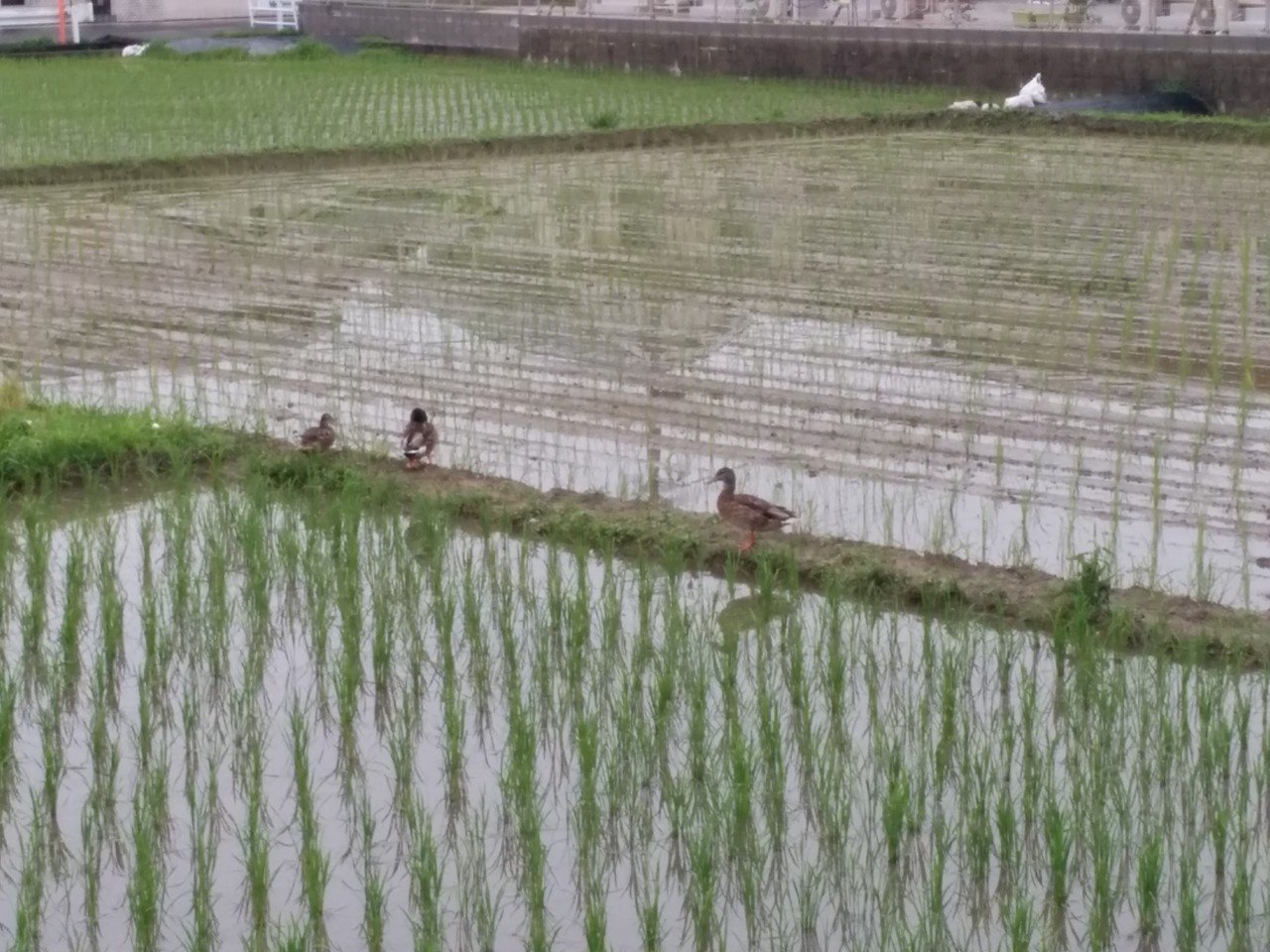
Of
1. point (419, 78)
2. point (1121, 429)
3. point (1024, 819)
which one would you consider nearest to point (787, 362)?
point (1121, 429)

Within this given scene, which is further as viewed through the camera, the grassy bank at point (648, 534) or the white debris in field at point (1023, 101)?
the white debris in field at point (1023, 101)

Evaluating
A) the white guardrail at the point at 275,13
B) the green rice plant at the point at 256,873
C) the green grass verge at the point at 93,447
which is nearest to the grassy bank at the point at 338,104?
the white guardrail at the point at 275,13

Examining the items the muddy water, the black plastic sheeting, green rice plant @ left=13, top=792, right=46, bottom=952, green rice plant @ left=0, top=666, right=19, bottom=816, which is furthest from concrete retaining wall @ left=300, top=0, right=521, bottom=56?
green rice plant @ left=13, top=792, right=46, bottom=952

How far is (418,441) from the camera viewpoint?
6.35 metres

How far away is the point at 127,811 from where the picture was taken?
13.3 feet

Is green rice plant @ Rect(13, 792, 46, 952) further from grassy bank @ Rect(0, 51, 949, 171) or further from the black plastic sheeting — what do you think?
the black plastic sheeting

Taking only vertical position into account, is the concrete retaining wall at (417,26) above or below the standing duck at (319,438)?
above

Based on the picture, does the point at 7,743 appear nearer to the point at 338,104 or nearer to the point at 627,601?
the point at 627,601

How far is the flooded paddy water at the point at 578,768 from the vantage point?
3596mm

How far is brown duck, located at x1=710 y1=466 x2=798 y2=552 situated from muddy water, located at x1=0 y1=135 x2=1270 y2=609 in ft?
1.40

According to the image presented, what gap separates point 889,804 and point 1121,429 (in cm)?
342

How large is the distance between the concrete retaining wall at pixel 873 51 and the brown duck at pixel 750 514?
1183 centimetres

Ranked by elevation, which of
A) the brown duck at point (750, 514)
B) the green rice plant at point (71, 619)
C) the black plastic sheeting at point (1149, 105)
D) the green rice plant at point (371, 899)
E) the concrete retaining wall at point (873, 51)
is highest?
the concrete retaining wall at point (873, 51)

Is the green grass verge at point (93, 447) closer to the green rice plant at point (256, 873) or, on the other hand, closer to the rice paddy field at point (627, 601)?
the rice paddy field at point (627, 601)
